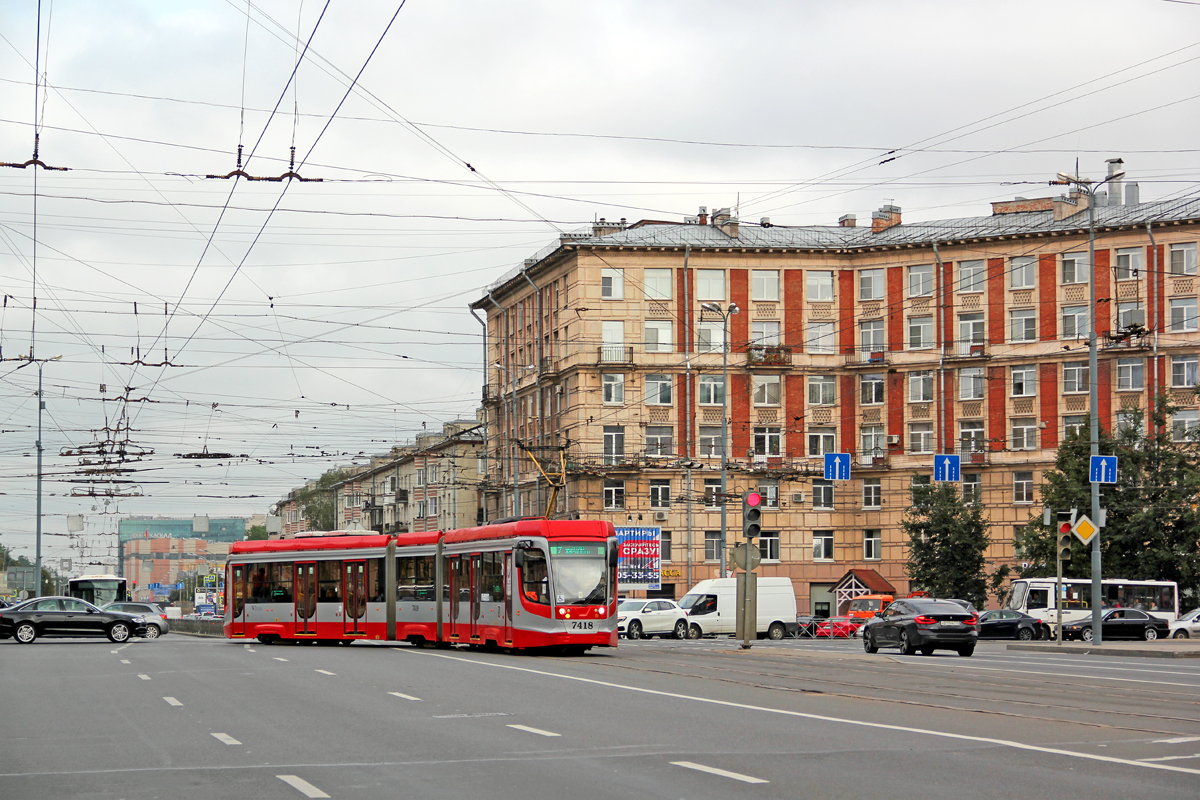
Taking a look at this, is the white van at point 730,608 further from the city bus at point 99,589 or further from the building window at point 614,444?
the city bus at point 99,589

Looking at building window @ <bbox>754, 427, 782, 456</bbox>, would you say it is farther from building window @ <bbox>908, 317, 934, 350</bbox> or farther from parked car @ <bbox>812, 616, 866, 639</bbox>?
parked car @ <bbox>812, 616, 866, 639</bbox>

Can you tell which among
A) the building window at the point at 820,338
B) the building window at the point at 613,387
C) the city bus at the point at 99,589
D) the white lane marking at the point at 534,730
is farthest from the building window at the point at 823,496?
the white lane marking at the point at 534,730

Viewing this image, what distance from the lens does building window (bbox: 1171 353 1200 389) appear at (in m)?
63.2

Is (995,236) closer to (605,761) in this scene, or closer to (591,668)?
(591,668)

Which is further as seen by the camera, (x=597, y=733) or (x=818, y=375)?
(x=818, y=375)

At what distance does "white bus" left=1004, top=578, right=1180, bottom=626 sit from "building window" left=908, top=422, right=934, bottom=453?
12.6 m

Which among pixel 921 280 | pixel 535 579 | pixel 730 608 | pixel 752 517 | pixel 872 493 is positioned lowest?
pixel 730 608

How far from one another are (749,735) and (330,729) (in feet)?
13.3

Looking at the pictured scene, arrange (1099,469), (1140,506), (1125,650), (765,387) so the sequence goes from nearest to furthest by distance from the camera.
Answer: (1125,650), (1099,469), (1140,506), (765,387)

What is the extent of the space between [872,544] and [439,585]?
3901 centimetres

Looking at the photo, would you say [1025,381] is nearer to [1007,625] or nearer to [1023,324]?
[1023,324]

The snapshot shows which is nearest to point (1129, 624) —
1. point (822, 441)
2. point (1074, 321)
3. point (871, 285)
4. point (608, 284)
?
point (1074, 321)

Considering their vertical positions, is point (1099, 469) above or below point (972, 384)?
below

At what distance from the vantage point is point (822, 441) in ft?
228
